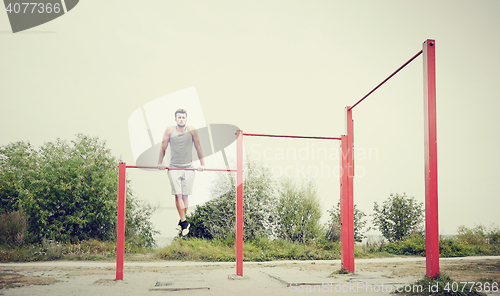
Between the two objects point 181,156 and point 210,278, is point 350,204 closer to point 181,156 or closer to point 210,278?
point 210,278

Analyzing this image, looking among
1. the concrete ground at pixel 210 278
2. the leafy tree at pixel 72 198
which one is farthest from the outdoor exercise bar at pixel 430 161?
the leafy tree at pixel 72 198

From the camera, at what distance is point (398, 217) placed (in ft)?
36.1

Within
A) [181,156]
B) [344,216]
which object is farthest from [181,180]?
[344,216]

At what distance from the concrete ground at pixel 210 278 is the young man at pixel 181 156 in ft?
3.87

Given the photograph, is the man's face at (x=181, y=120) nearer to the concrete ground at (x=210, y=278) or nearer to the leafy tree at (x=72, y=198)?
the concrete ground at (x=210, y=278)

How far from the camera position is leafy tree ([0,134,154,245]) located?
1034cm

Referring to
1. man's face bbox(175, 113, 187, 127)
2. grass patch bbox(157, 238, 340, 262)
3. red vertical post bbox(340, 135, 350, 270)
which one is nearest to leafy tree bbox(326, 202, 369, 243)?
grass patch bbox(157, 238, 340, 262)

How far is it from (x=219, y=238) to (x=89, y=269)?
11.7 ft

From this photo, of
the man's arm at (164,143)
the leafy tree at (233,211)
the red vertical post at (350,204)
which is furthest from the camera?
the leafy tree at (233,211)

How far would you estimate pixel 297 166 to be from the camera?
11359 mm

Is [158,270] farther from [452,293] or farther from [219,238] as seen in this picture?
[452,293]

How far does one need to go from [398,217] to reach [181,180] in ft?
22.4

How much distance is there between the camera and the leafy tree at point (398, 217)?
36.0ft

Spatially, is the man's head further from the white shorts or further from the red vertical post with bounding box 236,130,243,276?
the red vertical post with bounding box 236,130,243,276
